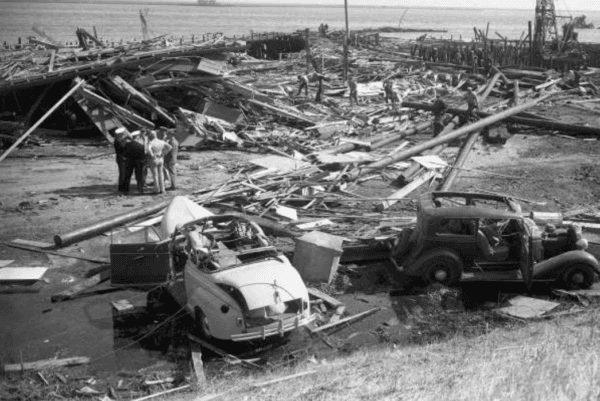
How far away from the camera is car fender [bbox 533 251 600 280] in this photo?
12.2 meters

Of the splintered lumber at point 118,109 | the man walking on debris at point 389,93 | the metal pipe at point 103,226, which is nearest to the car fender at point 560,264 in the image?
the metal pipe at point 103,226

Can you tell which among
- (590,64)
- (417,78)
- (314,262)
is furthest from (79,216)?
(590,64)

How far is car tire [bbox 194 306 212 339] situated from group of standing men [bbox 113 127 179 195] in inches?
327

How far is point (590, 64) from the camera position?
5209 centimetres

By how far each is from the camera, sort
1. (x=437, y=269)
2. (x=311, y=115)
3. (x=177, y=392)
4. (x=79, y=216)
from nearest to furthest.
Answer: (x=177, y=392) < (x=437, y=269) < (x=79, y=216) < (x=311, y=115)

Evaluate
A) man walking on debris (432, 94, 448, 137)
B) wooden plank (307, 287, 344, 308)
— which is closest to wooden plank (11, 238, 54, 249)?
wooden plank (307, 287, 344, 308)

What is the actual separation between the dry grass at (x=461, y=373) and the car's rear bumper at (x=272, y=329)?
0.66 metres

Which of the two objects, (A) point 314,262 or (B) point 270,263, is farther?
(A) point 314,262

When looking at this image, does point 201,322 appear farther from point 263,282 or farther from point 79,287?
point 79,287

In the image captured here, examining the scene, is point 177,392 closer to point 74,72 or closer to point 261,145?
point 261,145

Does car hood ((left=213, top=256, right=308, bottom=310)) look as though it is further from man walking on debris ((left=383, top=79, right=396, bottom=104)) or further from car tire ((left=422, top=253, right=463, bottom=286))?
man walking on debris ((left=383, top=79, right=396, bottom=104))

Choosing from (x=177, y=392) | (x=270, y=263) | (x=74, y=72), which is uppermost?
(x=74, y=72)

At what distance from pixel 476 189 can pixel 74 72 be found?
1573 centimetres

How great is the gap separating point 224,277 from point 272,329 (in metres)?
1.12
